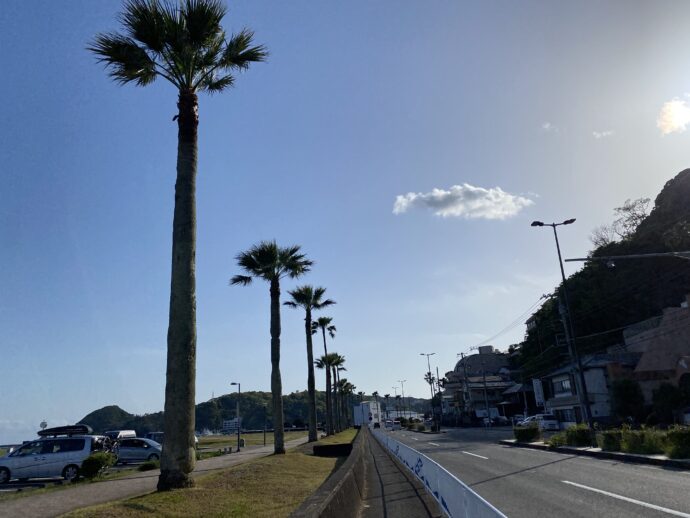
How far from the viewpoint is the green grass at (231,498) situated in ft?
29.9

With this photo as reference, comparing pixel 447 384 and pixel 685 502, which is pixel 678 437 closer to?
pixel 685 502

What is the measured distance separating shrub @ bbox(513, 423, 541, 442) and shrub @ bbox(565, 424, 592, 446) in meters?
5.77

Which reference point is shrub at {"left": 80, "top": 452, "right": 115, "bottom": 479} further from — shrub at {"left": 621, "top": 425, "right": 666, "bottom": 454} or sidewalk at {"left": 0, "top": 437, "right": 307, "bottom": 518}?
shrub at {"left": 621, "top": 425, "right": 666, "bottom": 454}

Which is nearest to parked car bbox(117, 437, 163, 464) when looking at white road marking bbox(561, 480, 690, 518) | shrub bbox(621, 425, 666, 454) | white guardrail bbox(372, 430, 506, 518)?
white guardrail bbox(372, 430, 506, 518)

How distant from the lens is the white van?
19516 millimetres

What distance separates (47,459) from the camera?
1992 cm

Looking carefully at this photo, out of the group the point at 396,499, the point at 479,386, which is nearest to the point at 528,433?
the point at 396,499

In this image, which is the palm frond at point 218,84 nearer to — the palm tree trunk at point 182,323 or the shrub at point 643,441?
the palm tree trunk at point 182,323

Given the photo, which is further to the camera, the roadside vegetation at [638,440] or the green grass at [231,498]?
the roadside vegetation at [638,440]

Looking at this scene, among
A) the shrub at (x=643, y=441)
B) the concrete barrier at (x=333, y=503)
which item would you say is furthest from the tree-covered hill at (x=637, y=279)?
the concrete barrier at (x=333, y=503)

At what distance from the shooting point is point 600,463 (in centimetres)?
1922

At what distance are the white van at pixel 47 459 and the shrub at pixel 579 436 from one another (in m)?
22.9

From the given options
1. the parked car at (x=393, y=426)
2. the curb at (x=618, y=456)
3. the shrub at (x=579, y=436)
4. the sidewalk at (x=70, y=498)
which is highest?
the sidewalk at (x=70, y=498)

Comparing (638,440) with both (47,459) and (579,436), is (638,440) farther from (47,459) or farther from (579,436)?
(47,459)
